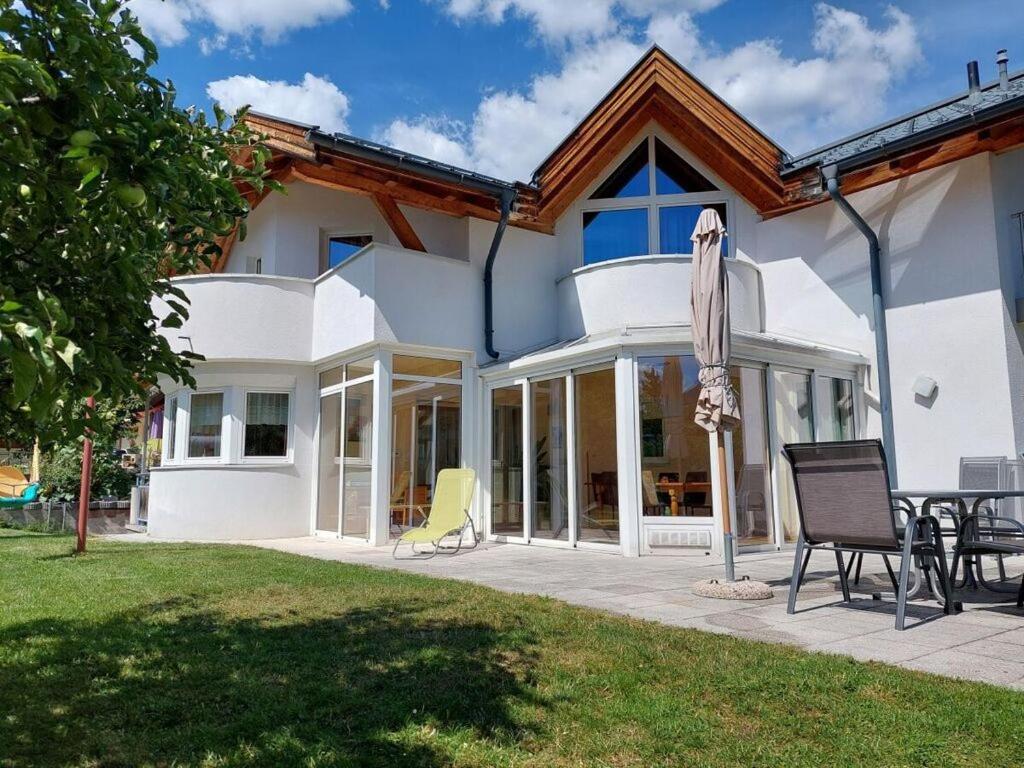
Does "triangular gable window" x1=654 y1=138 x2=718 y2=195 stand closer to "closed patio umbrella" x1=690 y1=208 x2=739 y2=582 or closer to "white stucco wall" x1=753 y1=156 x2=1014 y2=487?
"white stucco wall" x1=753 y1=156 x2=1014 y2=487

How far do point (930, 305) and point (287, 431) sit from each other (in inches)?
380

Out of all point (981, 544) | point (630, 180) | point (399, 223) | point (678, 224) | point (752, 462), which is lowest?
point (981, 544)

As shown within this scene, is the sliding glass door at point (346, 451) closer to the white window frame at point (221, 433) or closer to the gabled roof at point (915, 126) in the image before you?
the white window frame at point (221, 433)

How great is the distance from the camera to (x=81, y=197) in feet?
6.75

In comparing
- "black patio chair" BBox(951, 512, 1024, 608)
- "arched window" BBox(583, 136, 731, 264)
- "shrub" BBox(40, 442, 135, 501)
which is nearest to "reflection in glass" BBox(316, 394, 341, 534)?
"arched window" BBox(583, 136, 731, 264)

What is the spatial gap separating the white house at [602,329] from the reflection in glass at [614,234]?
1.0 inches

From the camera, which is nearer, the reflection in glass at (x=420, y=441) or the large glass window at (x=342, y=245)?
the reflection in glass at (x=420, y=441)

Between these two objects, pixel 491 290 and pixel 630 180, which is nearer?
pixel 491 290

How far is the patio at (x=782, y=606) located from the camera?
385 centimetres

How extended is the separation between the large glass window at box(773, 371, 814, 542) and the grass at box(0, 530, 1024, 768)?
5470mm

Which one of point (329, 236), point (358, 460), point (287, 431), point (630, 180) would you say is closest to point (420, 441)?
point (358, 460)

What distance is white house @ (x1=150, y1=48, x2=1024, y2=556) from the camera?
9.15m

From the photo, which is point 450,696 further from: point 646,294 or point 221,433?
point 221,433

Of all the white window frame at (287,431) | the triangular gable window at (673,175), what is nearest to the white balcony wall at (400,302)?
the white window frame at (287,431)
